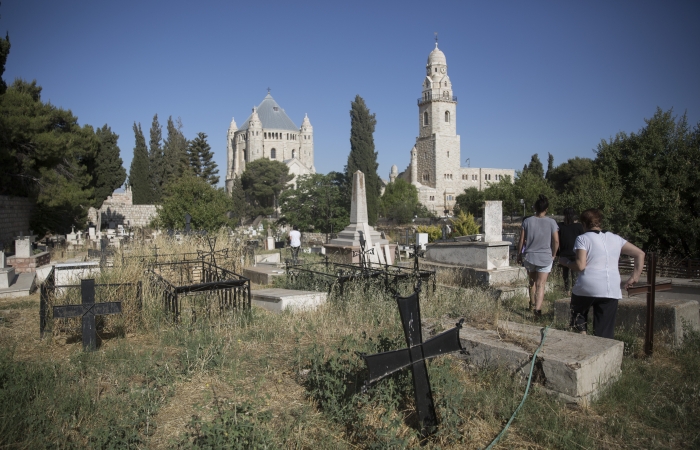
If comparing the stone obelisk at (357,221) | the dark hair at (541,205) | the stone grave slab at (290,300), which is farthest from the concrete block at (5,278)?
the dark hair at (541,205)

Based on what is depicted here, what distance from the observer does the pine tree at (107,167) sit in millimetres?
38062

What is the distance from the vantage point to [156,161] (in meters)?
50.7

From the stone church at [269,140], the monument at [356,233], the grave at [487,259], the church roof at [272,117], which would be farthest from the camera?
the church roof at [272,117]

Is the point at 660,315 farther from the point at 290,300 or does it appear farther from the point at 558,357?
the point at 290,300

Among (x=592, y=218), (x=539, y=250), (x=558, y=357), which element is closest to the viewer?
(x=558, y=357)

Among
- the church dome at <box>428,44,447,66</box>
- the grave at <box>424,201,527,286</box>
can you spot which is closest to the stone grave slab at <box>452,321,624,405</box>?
the grave at <box>424,201,527,286</box>

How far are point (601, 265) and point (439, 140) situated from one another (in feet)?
231

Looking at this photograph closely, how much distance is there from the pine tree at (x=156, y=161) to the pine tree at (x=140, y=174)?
3.38 ft

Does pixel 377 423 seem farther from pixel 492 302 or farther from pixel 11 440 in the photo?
pixel 492 302

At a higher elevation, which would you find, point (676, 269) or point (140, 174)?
point (140, 174)

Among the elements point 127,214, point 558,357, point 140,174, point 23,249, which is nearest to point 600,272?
point 558,357

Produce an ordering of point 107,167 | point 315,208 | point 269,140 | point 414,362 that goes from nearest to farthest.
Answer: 1. point 414,362
2. point 315,208
3. point 107,167
4. point 269,140

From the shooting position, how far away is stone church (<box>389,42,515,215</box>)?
72.4 meters

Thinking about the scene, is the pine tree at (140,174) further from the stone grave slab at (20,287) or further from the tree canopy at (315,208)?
the stone grave slab at (20,287)
